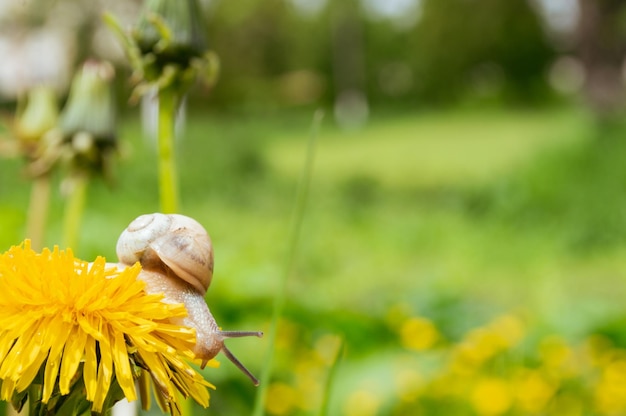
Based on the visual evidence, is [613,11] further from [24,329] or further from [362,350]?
[24,329]

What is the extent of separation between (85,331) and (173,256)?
0.06 m

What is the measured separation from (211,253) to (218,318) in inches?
62.6

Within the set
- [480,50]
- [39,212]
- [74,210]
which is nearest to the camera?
[74,210]

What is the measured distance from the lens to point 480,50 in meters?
18.9

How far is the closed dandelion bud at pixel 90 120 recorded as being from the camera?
1.15 m

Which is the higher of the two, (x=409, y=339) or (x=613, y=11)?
(x=613, y=11)

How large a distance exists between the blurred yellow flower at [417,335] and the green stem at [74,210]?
1.06m

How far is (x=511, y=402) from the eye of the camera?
5.81ft

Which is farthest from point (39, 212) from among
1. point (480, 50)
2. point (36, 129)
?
point (480, 50)

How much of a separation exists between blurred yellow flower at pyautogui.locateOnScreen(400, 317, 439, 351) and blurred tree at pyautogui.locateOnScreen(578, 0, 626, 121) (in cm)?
930

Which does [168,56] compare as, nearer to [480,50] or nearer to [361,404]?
[361,404]

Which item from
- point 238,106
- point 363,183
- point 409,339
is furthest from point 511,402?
point 238,106

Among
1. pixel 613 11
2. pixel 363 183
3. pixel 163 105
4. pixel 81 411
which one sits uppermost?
pixel 613 11

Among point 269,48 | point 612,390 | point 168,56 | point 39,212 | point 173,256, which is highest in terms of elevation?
point 269,48
